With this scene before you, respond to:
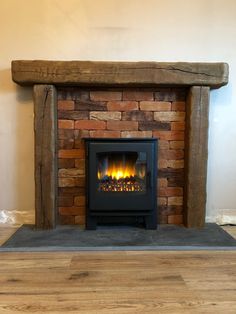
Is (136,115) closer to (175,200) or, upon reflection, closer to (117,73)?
(117,73)

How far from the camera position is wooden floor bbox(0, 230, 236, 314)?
4.03 feet

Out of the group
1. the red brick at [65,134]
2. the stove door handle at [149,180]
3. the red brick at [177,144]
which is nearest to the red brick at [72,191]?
the red brick at [65,134]

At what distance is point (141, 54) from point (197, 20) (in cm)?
51

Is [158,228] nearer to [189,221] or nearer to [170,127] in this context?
[189,221]

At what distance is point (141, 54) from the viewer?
2.25m

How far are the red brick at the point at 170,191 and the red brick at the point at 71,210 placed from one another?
0.64m

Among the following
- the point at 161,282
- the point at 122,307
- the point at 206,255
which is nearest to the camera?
the point at 122,307

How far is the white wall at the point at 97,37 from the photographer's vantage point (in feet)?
7.25

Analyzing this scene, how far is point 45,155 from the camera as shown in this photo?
217cm

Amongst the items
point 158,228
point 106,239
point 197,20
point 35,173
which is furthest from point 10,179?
point 197,20

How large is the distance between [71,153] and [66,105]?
379 mm

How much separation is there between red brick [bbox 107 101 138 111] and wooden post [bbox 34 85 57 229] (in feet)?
1.40

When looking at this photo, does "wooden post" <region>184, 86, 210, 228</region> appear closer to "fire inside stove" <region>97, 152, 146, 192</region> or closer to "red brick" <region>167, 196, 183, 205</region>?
"red brick" <region>167, 196, 183, 205</region>

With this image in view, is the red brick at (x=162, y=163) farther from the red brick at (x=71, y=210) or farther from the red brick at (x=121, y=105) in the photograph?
the red brick at (x=71, y=210)
